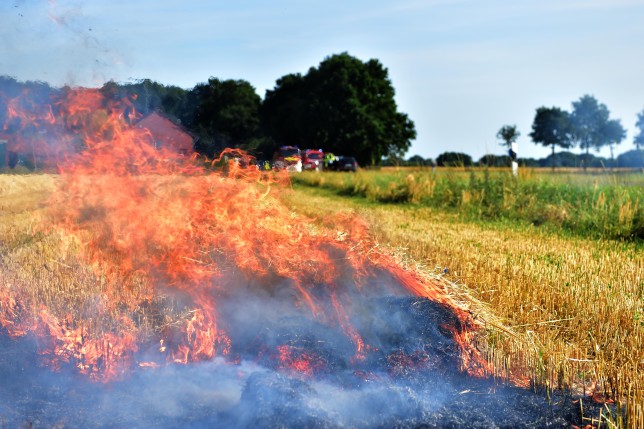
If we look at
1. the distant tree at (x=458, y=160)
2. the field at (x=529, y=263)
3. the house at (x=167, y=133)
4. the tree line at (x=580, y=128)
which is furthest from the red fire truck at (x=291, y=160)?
the tree line at (x=580, y=128)

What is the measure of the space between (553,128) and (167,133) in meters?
101

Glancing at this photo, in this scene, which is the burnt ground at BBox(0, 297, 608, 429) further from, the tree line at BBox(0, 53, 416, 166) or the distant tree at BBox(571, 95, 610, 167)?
the distant tree at BBox(571, 95, 610, 167)

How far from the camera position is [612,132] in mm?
104688

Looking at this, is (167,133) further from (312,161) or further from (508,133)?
(508,133)

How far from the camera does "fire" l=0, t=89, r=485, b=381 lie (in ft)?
19.1

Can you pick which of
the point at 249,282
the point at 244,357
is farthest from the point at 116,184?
the point at 244,357

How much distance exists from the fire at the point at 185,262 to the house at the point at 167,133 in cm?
37

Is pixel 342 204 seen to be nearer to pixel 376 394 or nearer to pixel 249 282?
pixel 249 282

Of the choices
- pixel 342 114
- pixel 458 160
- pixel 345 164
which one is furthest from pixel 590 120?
pixel 458 160

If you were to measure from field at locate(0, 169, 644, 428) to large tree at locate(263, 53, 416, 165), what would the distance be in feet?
136

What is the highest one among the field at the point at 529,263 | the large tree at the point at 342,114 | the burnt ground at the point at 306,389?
the large tree at the point at 342,114

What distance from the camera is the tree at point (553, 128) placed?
101 metres

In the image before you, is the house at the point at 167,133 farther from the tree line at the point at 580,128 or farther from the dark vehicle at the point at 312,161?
the tree line at the point at 580,128

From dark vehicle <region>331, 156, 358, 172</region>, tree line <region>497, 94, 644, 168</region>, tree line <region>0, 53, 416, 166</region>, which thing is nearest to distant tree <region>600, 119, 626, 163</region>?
tree line <region>497, 94, 644, 168</region>
